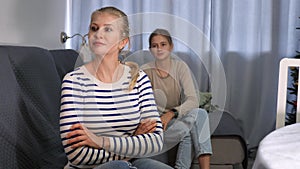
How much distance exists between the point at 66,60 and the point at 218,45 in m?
1.40

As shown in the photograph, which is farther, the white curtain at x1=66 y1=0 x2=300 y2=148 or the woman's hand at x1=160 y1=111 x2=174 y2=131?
the white curtain at x1=66 y1=0 x2=300 y2=148

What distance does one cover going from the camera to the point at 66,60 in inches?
86.4

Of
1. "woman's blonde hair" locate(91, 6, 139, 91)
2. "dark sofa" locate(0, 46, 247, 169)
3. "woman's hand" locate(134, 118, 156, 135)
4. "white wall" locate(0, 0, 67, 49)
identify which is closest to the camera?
"woman's blonde hair" locate(91, 6, 139, 91)

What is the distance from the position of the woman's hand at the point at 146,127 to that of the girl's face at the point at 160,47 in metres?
0.20

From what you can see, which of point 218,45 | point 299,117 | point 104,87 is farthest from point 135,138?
point 218,45

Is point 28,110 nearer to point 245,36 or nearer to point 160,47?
point 160,47

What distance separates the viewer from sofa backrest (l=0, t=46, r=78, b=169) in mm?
1335

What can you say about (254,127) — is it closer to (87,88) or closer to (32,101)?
(32,101)

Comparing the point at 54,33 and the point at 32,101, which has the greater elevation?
the point at 54,33

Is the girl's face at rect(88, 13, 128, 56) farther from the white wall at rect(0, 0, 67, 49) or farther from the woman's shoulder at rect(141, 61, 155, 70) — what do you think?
the white wall at rect(0, 0, 67, 49)

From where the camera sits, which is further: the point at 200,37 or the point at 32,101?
the point at 32,101

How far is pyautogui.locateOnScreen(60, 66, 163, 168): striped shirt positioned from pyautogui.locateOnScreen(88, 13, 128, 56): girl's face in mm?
64

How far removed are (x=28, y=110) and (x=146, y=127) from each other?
55 cm

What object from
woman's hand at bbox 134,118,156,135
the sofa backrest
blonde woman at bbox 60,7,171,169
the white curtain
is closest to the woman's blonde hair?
blonde woman at bbox 60,7,171,169
